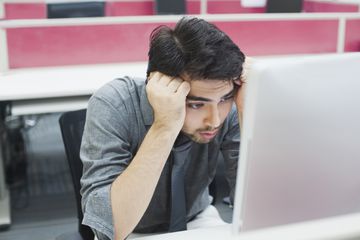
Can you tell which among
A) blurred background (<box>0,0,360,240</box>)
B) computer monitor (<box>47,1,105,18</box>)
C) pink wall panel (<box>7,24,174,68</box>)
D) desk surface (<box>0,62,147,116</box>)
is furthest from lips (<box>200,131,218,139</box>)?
computer monitor (<box>47,1,105,18</box>)

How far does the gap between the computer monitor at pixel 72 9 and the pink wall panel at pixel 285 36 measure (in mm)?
1039

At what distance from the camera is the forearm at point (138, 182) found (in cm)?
94

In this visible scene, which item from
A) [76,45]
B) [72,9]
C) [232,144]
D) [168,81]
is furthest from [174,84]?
[72,9]

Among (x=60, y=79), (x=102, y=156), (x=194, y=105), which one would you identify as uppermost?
(x=194, y=105)

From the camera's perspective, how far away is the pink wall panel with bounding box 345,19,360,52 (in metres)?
2.96

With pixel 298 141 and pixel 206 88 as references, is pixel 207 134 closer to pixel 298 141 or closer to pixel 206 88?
pixel 206 88

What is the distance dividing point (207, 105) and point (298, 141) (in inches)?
15.1

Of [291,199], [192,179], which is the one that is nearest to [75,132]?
[192,179]

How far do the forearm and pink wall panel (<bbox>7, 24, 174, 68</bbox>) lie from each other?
1729 millimetres

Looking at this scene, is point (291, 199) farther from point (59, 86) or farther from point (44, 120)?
point (44, 120)

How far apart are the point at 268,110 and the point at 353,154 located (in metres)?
0.18

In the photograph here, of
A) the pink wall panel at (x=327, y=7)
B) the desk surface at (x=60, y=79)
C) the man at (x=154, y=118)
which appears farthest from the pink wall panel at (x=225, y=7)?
the man at (x=154, y=118)

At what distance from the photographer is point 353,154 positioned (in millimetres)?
682

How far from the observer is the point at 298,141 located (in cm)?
63
